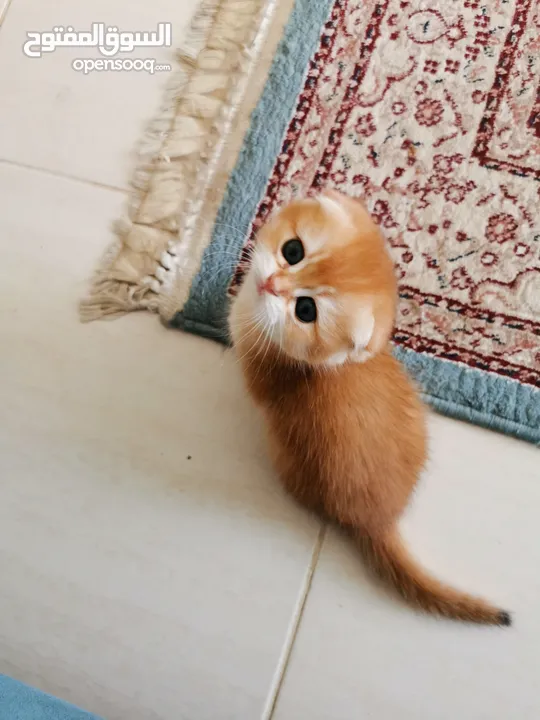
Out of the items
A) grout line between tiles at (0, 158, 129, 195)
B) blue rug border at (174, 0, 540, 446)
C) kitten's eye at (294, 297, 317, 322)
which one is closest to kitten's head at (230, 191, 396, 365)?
kitten's eye at (294, 297, 317, 322)

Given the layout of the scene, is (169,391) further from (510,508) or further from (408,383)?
(510,508)

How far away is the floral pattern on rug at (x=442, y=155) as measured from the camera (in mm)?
962

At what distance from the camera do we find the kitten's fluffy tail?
2.76ft

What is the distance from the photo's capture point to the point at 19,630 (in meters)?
0.89

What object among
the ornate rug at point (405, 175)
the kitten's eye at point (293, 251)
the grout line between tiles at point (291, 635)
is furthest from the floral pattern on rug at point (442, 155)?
the grout line between tiles at point (291, 635)

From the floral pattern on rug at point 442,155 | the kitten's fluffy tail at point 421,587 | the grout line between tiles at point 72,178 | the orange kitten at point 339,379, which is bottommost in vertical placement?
the kitten's fluffy tail at point 421,587

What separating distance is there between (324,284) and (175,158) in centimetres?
49

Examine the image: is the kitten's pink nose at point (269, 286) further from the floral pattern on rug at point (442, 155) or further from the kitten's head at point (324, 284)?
the floral pattern on rug at point (442, 155)

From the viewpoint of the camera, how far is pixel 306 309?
0.71 m

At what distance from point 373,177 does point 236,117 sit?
0.26 meters

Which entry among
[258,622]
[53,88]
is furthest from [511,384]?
[53,88]

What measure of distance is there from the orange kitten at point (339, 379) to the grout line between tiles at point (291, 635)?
0.08 m

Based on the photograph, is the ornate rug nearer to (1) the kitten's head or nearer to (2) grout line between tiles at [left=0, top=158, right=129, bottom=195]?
(2) grout line between tiles at [left=0, top=158, right=129, bottom=195]

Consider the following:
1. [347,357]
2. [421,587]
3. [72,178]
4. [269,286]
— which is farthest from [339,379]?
[72,178]
